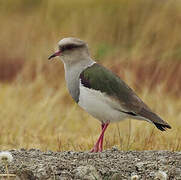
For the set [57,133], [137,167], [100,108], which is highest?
[100,108]

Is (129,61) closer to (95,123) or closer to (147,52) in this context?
(147,52)

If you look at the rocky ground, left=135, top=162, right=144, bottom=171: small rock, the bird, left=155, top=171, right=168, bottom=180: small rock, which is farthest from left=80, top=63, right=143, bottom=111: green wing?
left=155, top=171, right=168, bottom=180: small rock

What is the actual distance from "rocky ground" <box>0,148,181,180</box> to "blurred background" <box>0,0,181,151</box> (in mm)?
1355

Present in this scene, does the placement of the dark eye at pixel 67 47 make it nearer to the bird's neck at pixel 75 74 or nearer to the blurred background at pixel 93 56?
the bird's neck at pixel 75 74

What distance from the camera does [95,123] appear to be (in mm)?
8555

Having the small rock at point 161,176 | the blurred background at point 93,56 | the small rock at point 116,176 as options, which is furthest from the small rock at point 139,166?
the blurred background at point 93,56

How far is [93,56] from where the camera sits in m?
10.5

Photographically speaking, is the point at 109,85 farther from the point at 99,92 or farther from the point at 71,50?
the point at 71,50

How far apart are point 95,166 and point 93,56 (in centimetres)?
600

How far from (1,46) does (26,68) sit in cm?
234

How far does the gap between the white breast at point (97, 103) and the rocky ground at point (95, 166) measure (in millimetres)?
366

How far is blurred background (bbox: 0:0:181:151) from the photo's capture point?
310 inches

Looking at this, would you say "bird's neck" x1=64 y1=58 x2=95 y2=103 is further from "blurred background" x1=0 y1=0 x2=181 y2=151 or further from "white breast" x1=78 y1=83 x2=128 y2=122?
"blurred background" x1=0 y1=0 x2=181 y2=151

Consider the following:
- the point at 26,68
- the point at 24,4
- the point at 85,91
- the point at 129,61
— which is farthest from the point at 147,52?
the point at 85,91
